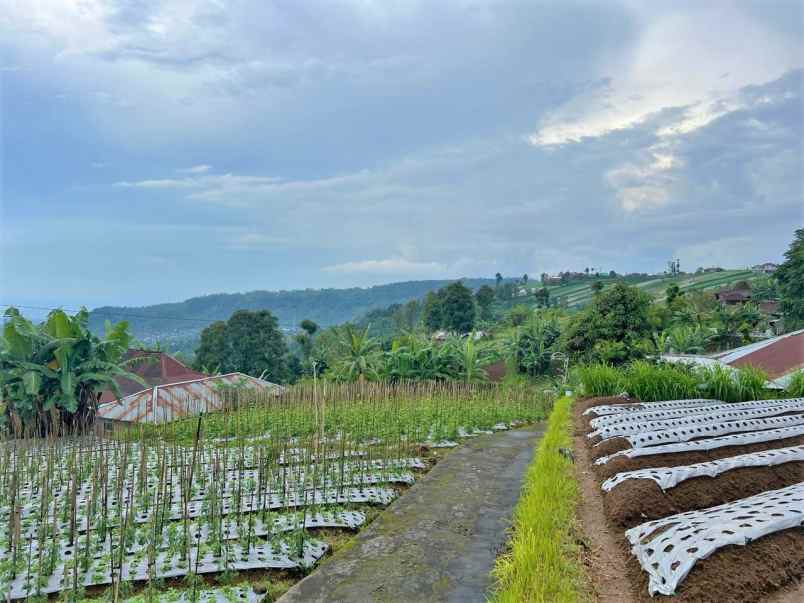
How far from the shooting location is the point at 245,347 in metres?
31.3

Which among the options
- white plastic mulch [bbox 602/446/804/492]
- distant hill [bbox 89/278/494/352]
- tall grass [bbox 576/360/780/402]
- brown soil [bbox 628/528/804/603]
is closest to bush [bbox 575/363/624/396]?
tall grass [bbox 576/360/780/402]

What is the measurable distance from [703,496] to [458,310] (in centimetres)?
4068

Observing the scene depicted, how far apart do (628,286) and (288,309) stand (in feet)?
314

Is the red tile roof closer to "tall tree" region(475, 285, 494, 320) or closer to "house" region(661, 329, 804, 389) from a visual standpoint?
"house" region(661, 329, 804, 389)

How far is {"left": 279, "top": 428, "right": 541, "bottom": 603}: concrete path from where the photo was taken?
368 cm

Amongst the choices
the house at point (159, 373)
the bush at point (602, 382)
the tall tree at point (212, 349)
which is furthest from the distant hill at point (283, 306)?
the bush at point (602, 382)

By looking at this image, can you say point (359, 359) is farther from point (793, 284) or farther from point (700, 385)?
point (793, 284)

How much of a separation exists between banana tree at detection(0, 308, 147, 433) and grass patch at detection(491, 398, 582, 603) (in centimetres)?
801

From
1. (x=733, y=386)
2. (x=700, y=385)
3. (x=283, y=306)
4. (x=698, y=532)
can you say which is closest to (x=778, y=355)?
(x=733, y=386)

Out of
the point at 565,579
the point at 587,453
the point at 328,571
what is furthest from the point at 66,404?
the point at 565,579

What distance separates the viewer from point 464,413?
1065cm

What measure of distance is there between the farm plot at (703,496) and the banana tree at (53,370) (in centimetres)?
857

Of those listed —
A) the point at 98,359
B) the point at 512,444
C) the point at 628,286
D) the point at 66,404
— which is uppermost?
the point at 628,286

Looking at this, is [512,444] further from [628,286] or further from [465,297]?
[465,297]
